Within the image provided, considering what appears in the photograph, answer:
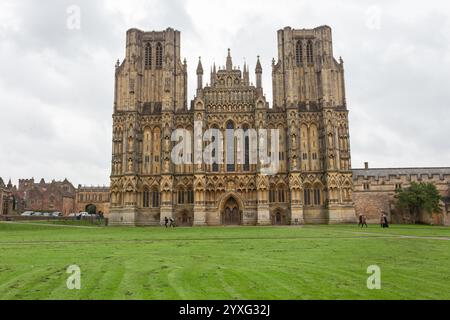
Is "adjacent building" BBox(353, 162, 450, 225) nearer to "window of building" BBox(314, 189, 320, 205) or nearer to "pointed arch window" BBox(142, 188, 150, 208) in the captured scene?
"window of building" BBox(314, 189, 320, 205)

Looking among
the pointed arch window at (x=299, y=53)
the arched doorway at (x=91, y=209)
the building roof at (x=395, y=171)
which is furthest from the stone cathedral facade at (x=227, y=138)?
the arched doorway at (x=91, y=209)

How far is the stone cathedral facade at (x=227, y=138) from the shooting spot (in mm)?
61406

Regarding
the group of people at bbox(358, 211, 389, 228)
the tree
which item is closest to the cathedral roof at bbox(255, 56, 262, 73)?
the tree

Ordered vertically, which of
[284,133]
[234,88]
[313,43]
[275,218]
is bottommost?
[275,218]

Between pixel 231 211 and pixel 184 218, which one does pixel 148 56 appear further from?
pixel 231 211

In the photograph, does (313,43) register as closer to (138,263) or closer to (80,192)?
(138,263)

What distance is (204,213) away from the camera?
60.4 meters

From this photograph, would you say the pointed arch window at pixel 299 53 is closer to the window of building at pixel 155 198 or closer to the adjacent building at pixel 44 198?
the window of building at pixel 155 198

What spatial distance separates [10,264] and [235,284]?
8.86 meters

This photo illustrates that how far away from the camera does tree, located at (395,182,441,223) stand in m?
57.5

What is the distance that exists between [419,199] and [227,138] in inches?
1220

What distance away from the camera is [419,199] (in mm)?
58469

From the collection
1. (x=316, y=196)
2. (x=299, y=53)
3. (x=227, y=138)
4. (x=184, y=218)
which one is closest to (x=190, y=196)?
(x=184, y=218)
